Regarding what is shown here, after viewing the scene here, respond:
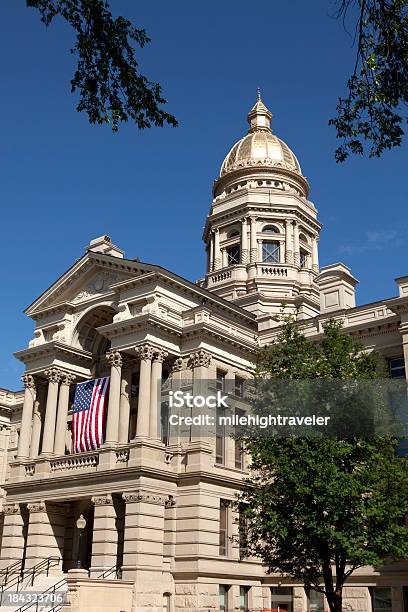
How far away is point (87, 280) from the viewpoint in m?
43.4

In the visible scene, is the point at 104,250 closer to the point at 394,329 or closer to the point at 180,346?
the point at 180,346

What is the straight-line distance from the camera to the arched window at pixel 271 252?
5653cm

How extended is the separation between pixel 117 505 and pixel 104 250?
52.5 feet

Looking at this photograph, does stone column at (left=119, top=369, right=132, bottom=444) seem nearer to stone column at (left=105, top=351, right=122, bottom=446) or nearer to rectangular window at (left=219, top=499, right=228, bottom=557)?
stone column at (left=105, top=351, right=122, bottom=446)

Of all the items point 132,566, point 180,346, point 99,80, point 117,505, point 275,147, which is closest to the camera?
point 99,80

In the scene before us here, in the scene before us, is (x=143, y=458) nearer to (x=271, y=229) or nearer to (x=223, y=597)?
(x=223, y=597)

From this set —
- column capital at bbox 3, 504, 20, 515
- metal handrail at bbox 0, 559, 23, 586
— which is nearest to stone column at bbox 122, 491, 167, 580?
metal handrail at bbox 0, 559, 23, 586

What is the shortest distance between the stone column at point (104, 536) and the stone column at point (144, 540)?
1462mm

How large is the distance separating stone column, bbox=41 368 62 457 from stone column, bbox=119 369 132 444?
5287mm

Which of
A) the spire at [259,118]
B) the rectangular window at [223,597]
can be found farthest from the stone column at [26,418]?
the spire at [259,118]

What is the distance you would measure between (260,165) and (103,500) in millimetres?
35589

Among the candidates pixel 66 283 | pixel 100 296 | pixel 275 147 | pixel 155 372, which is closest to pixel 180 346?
pixel 155 372

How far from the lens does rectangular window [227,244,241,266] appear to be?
5770cm

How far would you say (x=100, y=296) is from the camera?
4181cm
